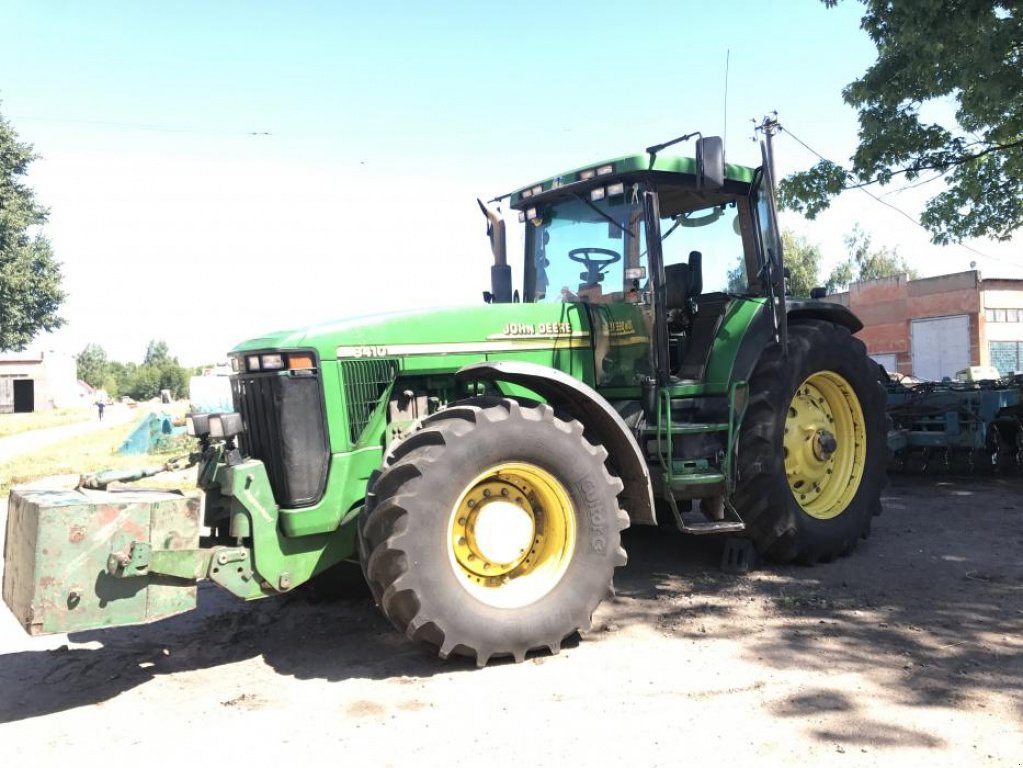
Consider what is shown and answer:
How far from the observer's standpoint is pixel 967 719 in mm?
3236

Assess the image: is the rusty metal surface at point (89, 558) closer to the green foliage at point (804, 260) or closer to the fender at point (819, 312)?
the fender at point (819, 312)

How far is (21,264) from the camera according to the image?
30.1 metres

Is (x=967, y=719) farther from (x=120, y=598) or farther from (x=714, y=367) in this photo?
(x=120, y=598)

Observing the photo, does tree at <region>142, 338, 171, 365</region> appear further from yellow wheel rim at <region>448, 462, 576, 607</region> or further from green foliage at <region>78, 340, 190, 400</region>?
yellow wheel rim at <region>448, 462, 576, 607</region>

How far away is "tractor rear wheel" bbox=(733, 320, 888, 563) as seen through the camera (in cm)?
537

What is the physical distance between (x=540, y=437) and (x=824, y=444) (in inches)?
107

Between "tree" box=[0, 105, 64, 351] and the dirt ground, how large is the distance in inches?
1148

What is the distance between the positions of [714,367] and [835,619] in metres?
1.76

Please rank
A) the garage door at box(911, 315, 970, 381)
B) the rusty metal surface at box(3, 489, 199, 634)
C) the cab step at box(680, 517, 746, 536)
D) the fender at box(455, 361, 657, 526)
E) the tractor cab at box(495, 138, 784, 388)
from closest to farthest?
the rusty metal surface at box(3, 489, 199, 634) < the fender at box(455, 361, 657, 526) < the cab step at box(680, 517, 746, 536) < the tractor cab at box(495, 138, 784, 388) < the garage door at box(911, 315, 970, 381)

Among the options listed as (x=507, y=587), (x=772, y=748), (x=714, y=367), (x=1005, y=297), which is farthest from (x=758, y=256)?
(x=1005, y=297)

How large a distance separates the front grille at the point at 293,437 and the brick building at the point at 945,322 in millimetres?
27096

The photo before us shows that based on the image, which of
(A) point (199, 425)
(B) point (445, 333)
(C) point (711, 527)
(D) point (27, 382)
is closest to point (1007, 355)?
(C) point (711, 527)

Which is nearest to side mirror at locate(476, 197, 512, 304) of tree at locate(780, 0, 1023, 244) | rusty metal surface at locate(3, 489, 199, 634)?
rusty metal surface at locate(3, 489, 199, 634)

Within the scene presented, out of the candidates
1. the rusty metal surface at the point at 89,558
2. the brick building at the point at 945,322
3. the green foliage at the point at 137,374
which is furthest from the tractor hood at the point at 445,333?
the green foliage at the point at 137,374
